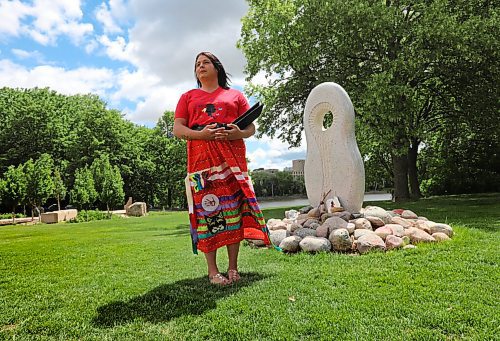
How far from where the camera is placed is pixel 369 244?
17.1 ft

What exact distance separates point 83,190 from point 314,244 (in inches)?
872

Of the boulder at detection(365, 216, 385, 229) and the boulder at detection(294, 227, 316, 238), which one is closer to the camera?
the boulder at detection(294, 227, 316, 238)

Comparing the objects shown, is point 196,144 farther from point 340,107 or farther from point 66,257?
point 340,107

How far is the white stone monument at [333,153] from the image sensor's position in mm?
7301

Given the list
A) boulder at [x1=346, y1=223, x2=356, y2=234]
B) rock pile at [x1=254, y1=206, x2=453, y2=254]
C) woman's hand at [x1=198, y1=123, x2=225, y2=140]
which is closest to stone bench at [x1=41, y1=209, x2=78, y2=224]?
rock pile at [x1=254, y1=206, x2=453, y2=254]

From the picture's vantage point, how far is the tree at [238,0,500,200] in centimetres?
1268

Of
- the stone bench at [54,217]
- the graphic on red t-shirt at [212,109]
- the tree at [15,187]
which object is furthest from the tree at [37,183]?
the graphic on red t-shirt at [212,109]

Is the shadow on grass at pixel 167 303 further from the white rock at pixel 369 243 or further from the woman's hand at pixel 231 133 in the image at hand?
the white rock at pixel 369 243

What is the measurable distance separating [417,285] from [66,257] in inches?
191

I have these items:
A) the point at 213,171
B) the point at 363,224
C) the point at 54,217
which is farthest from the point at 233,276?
the point at 54,217

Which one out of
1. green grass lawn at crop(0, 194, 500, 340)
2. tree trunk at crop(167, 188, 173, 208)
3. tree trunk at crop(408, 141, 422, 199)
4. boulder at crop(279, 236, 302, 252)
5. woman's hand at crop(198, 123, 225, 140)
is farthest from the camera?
tree trunk at crop(167, 188, 173, 208)

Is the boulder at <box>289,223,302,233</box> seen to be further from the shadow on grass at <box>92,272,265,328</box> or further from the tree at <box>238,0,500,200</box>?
the tree at <box>238,0,500,200</box>

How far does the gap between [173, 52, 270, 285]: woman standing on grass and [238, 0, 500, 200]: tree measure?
970 cm

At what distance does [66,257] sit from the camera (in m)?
5.85
